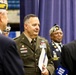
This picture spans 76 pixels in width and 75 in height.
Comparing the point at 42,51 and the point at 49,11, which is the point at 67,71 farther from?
the point at 49,11

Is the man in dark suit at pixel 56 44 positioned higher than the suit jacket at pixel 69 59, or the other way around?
the suit jacket at pixel 69 59

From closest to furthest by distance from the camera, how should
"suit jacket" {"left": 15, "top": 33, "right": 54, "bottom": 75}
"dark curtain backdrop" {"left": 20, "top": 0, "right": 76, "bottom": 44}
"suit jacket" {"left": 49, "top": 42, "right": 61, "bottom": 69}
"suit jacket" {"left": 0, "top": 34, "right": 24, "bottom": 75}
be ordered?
1. "suit jacket" {"left": 0, "top": 34, "right": 24, "bottom": 75}
2. "suit jacket" {"left": 15, "top": 33, "right": 54, "bottom": 75}
3. "suit jacket" {"left": 49, "top": 42, "right": 61, "bottom": 69}
4. "dark curtain backdrop" {"left": 20, "top": 0, "right": 76, "bottom": 44}

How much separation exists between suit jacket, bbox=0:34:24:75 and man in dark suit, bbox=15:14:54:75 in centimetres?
97

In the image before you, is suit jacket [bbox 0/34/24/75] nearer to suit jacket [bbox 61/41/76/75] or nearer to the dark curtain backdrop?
suit jacket [bbox 61/41/76/75]

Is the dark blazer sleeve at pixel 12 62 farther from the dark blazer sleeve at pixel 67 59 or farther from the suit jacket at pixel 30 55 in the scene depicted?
the suit jacket at pixel 30 55

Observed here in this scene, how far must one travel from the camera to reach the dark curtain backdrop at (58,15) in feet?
11.9

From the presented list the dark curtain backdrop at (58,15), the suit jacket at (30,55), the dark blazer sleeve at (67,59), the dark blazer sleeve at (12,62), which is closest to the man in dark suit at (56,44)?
the dark curtain backdrop at (58,15)

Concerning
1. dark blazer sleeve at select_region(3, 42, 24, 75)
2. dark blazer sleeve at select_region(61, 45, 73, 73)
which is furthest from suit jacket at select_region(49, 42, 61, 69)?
dark blazer sleeve at select_region(3, 42, 24, 75)

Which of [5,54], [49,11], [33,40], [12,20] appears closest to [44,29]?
[49,11]

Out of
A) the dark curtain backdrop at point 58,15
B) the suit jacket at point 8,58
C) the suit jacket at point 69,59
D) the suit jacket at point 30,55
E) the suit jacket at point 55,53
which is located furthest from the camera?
the dark curtain backdrop at point 58,15

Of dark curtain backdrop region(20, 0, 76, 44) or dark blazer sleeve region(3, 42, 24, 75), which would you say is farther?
dark curtain backdrop region(20, 0, 76, 44)

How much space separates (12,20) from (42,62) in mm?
3289

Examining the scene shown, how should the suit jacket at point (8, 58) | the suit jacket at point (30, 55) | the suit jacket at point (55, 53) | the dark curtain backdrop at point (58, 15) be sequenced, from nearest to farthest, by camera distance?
the suit jacket at point (8, 58)
the suit jacket at point (30, 55)
the suit jacket at point (55, 53)
the dark curtain backdrop at point (58, 15)

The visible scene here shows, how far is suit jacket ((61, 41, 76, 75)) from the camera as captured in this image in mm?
1485
